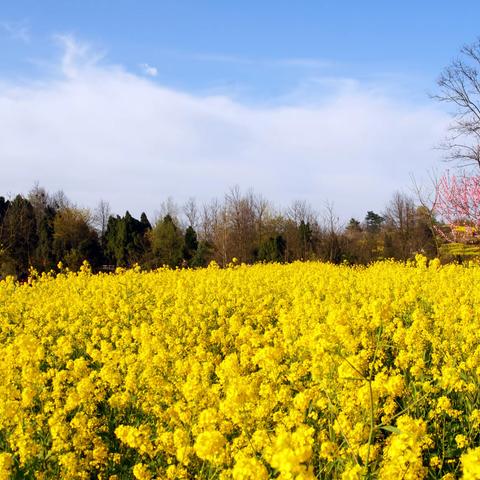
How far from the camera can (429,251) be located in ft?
83.3

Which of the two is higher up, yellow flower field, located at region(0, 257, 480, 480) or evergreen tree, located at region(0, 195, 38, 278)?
evergreen tree, located at region(0, 195, 38, 278)

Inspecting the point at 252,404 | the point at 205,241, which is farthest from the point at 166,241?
the point at 252,404

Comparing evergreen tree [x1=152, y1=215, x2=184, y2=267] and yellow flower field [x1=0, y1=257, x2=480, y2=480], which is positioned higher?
evergreen tree [x1=152, y1=215, x2=184, y2=267]

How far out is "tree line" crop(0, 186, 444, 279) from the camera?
82.0 ft

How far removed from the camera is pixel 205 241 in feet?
91.0

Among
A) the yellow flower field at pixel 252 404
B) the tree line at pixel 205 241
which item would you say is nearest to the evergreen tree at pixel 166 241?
the tree line at pixel 205 241

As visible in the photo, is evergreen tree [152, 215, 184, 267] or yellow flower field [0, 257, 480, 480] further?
evergreen tree [152, 215, 184, 267]

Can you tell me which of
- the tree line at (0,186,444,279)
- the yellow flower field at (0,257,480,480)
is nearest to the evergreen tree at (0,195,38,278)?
the tree line at (0,186,444,279)

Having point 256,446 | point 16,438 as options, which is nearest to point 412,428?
point 256,446

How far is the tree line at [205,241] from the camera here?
24984 millimetres

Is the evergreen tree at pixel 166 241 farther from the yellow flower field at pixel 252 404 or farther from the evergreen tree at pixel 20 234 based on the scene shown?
the yellow flower field at pixel 252 404

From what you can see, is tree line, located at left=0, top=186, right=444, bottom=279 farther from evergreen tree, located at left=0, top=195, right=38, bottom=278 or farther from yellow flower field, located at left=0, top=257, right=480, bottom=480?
yellow flower field, located at left=0, top=257, right=480, bottom=480

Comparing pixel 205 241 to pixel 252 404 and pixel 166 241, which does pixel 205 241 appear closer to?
pixel 166 241

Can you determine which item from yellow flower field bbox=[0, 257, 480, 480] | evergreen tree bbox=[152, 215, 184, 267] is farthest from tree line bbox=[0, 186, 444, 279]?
yellow flower field bbox=[0, 257, 480, 480]
